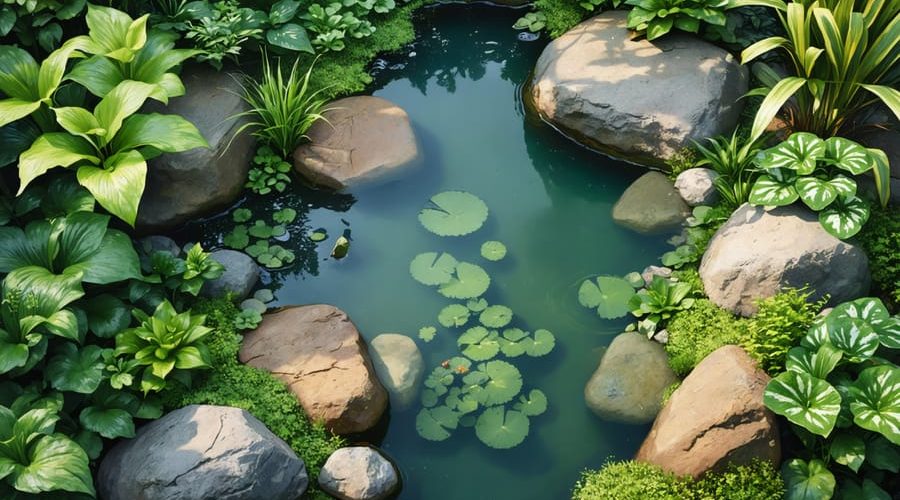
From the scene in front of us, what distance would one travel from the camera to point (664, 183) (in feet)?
21.9

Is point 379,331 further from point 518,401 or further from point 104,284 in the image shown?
point 104,284

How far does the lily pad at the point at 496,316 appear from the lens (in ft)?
19.4

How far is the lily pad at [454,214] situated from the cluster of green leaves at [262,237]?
1.12 meters

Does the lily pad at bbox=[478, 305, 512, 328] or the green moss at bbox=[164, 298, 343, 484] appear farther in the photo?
the lily pad at bbox=[478, 305, 512, 328]

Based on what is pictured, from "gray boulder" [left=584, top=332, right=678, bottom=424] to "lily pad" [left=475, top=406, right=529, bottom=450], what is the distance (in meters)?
0.50

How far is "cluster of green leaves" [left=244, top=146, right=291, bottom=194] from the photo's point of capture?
266 inches

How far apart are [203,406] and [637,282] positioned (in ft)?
10.6

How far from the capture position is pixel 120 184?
5.12 meters

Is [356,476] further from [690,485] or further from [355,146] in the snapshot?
[355,146]

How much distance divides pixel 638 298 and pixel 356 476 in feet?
7.79

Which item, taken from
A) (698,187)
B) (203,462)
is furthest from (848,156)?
(203,462)

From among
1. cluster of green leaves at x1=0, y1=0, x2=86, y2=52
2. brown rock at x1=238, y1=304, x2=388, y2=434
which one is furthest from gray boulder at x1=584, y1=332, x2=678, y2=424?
A: cluster of green leaves at x1=0, y1=0, x2=86, y2=52

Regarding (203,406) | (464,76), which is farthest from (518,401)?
(464,76)

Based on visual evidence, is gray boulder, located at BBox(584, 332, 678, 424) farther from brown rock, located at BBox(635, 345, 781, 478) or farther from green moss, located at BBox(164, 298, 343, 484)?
green moss, located at BBox(164, 298, 343, 484)
